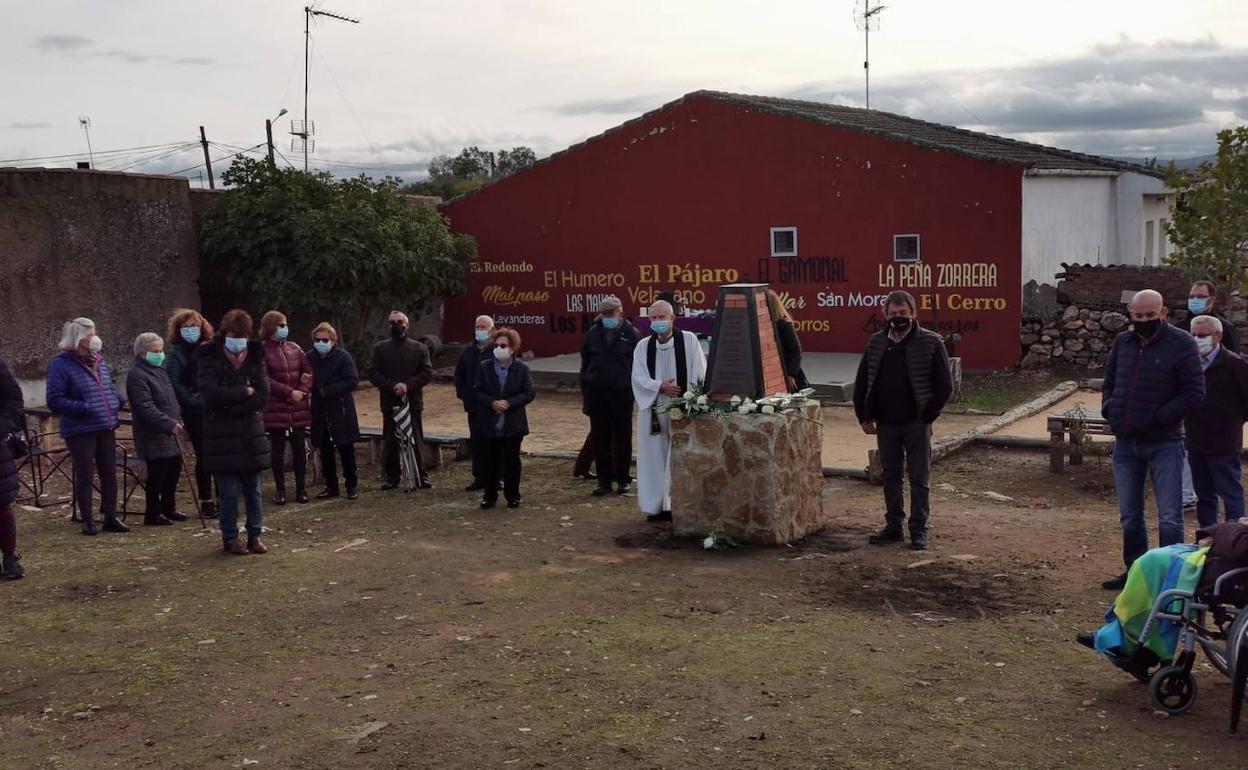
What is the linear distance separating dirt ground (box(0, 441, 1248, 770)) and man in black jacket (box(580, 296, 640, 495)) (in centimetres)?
113

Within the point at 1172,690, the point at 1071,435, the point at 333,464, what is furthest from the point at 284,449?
the point at 1172,690

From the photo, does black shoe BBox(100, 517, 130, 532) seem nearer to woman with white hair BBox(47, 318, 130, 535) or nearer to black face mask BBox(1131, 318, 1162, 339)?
woman with white hair BBox(47, 318, 130, 535)

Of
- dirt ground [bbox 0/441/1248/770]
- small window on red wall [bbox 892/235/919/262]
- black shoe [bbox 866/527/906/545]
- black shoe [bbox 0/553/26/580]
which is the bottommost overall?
dirt ground [bbox 0/441/1248/770]

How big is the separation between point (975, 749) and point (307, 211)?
16441 mm

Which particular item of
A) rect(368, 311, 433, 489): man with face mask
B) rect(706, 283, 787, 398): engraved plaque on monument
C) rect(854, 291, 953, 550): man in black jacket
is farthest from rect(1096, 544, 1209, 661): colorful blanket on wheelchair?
rect(368, 311, 433, 489): man with face mask

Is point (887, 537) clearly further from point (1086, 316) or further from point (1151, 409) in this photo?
point (1086, 316)

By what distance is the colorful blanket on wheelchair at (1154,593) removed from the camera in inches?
216

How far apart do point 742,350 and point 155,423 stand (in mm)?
4765

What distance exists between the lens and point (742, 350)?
30.7 feet

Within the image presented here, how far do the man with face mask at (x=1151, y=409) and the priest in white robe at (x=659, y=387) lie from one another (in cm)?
341

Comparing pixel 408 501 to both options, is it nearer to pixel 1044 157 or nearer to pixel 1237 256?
pixel 1237 256

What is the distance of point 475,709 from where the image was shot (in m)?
5.71

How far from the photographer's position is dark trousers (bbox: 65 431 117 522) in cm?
977

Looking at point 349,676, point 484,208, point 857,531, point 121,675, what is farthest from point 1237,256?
point 484,208
